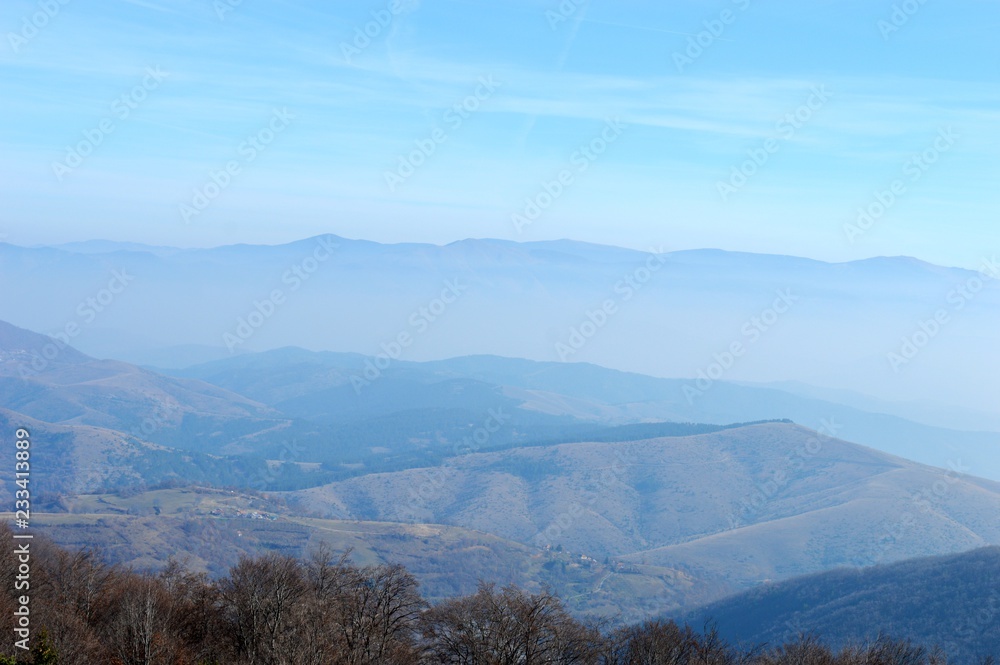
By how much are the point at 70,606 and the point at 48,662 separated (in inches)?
449

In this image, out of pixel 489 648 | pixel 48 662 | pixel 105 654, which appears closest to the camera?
pixel 48 662

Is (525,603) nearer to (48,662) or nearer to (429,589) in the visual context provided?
(48,662)

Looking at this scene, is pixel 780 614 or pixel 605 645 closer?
pixel 605 645

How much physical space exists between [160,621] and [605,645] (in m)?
21.1

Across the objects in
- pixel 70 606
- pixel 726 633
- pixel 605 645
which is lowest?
pixel 726 633

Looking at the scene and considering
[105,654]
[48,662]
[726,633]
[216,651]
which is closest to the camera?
[48,662]

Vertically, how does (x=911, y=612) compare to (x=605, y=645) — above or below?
below

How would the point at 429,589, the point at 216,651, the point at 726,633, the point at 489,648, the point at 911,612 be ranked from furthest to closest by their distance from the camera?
the point at 429,589 → the point at 726,633 → the point at 911,612 → the point at 216,651 → the point at 489,648

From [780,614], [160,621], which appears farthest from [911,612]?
[160,621]

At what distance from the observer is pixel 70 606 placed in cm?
4094

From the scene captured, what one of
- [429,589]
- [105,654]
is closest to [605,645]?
[105,654]

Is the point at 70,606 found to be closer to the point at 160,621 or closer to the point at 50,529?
the point at 160,621

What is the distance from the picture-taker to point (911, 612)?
389ft

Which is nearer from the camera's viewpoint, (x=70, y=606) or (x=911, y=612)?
(x=70, y=606)
